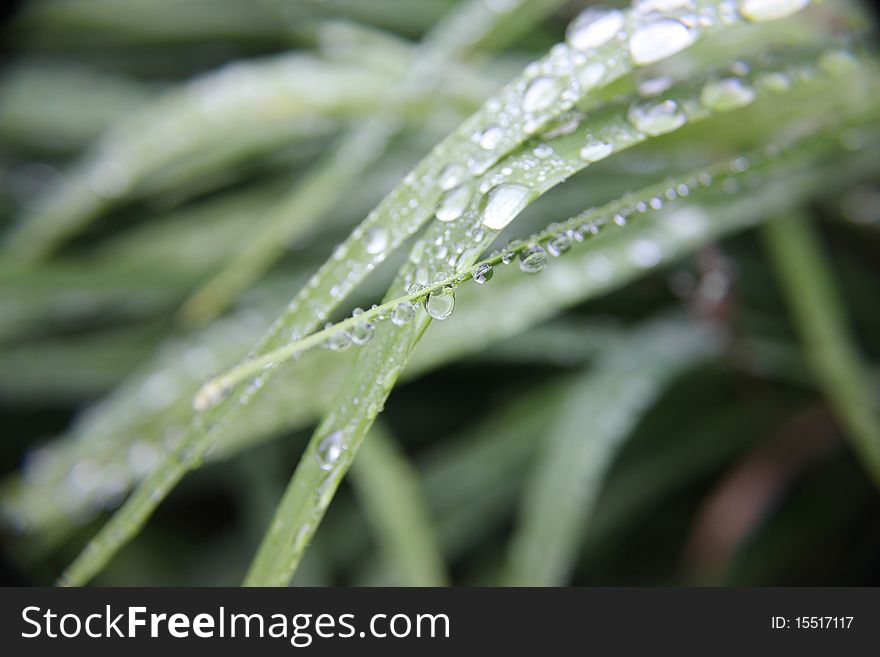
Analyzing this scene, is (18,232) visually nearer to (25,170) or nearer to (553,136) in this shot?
(25,170)

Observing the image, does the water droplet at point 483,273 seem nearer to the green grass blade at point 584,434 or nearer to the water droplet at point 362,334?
the water droplet at point 362,334

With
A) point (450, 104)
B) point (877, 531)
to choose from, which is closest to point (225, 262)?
point (450, 104)

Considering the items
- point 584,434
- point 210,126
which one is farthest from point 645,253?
point 210,126

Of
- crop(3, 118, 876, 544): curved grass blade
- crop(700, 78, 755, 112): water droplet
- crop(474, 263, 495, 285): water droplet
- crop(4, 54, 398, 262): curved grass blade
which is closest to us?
crop(474, 263, 495, 285): water droplet

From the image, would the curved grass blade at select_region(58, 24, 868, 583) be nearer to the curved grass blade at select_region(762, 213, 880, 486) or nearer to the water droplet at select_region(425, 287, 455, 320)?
the water droplet at select_region(425, 287, 455, 320)

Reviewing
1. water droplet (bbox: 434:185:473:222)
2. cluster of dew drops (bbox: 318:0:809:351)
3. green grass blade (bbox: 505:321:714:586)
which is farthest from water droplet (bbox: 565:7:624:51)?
green grass blade (bbox: 505:321:714:586)
